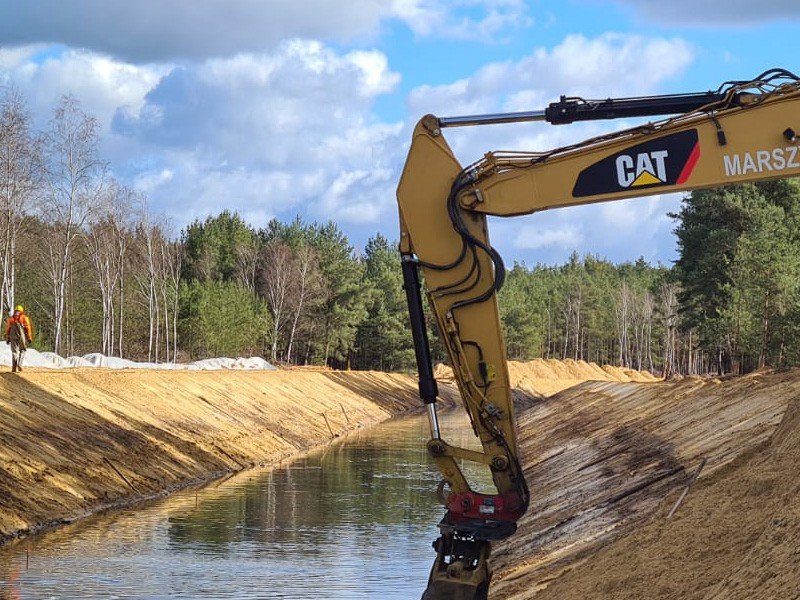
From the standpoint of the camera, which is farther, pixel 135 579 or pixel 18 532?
pixel 18 532

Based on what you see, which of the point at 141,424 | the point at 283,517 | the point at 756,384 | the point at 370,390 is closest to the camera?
the point at 283,517

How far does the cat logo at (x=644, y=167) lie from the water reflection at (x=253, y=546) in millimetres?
9082

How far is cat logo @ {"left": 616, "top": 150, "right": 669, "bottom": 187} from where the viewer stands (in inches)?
500

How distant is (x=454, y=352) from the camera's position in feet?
42.8

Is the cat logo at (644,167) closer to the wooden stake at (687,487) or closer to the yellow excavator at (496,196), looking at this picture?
the yellow excavator at (496,196)

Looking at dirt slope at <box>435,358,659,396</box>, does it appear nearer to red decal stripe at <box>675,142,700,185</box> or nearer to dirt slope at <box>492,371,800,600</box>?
dirt slope at <box>492,371,800,600</box>

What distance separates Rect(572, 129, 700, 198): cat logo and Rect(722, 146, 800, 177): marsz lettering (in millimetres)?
392

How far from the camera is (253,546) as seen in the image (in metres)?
23.6

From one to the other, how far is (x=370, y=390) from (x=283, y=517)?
52.5m

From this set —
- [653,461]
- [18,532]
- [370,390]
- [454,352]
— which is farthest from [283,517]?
[370,390]

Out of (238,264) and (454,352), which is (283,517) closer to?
(454,352)

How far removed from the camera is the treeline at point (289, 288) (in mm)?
57438

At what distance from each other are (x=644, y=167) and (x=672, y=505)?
640cm

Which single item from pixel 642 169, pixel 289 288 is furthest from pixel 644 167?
pixel 289 288
